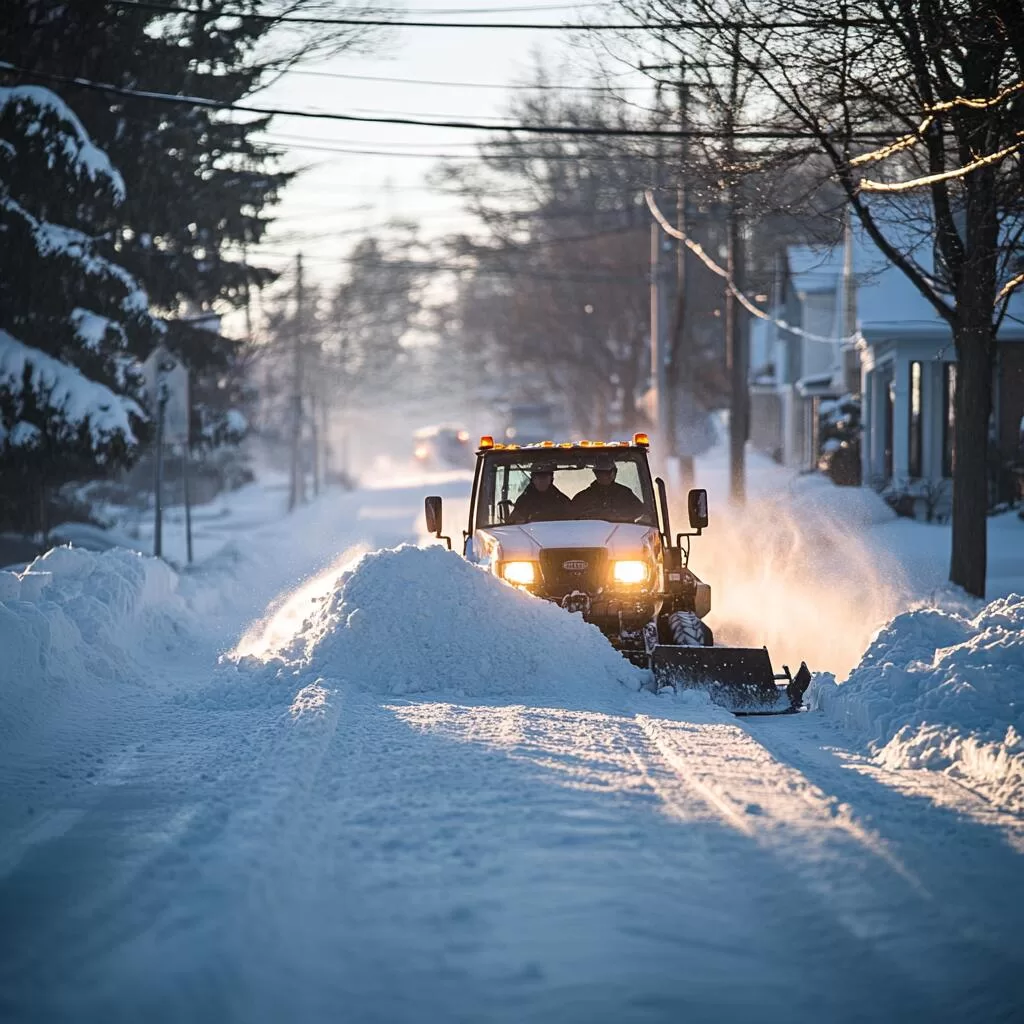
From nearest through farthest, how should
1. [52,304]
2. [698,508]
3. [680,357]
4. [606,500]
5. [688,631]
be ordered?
[688,631] < [698,508] < [606,500] < [52,304] < [680,357]

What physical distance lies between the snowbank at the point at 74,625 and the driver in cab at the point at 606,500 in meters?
4.26

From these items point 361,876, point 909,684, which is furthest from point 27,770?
point 909,684

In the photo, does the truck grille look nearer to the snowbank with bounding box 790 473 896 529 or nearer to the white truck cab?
the white truck cab

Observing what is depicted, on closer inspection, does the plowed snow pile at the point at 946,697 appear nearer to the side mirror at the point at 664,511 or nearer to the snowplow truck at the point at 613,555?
the snowplow truck at the point at 613,555

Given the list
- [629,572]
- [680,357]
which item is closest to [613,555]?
[629,572]

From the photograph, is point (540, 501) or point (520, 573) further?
point (540, 501)

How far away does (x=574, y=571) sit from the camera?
44.2 ft

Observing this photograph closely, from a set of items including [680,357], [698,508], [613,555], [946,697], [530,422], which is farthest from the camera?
[530,422]

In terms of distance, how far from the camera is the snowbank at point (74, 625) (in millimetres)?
11445

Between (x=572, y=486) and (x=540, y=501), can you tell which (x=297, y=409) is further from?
(x=540, y=501)

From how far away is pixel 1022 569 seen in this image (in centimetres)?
2286

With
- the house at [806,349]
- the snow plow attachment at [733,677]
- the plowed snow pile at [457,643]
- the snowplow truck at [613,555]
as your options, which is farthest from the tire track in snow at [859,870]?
the house at [806,349]

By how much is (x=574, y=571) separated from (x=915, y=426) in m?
22.8

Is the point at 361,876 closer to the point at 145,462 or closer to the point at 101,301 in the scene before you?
the point at 101,301
